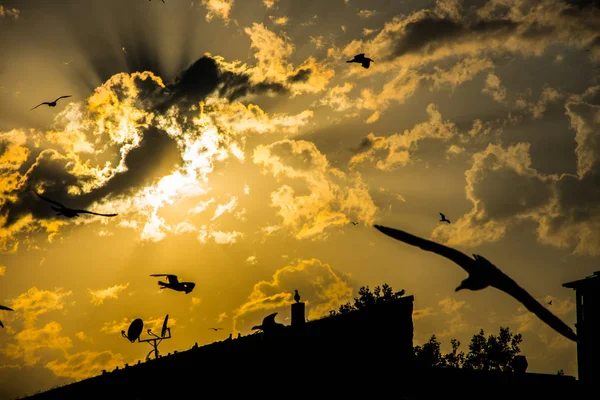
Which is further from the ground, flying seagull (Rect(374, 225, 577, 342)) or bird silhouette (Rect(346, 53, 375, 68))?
bird silhouette (Rect(346, 53, 375, 68))

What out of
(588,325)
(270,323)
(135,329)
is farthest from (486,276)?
(588,325)

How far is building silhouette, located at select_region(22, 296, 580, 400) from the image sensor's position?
1830cm

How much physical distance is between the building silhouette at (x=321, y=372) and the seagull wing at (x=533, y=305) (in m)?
14.7

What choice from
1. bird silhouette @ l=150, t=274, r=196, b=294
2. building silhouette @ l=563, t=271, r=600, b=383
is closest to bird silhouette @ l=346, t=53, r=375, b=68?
bird silhouette @ l=150, t=274, r=196, b=294

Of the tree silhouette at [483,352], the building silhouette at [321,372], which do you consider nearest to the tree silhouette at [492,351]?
the tree silhouette at [483,352]

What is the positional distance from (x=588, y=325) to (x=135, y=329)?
73.3ft

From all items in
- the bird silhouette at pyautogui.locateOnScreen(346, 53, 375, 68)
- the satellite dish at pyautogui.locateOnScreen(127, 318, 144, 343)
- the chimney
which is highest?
the bird silhouette at pyautogui.locateOnScreen(346, 53, 375, 68)

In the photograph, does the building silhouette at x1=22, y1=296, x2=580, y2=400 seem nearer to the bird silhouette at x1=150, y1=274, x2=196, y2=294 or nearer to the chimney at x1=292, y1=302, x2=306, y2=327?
the chimney at x1=292, y1=302, x2=306, y2=327

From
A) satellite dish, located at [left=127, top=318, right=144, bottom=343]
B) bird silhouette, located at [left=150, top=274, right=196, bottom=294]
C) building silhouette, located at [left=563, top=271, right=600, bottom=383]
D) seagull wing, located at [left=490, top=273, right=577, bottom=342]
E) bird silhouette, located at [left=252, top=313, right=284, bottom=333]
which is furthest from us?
building silhouette, located at [left=563, top=271, right=600, bottom=383]

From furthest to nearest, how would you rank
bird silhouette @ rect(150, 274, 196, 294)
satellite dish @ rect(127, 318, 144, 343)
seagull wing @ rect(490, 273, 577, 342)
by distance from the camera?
satellite dish @ rect(127, 318, 144, 343)
bird silhouette @ rect(150, 274, 196, 294)
seagull wing @ rect(490, 273, 577, 342)

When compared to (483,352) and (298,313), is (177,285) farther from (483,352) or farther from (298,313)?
(483,352)

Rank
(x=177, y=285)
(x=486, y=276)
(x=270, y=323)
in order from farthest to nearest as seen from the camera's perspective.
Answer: (x=270, y=323), (x=177, y=285), (x=486, y=276)

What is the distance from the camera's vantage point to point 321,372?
18938 mm

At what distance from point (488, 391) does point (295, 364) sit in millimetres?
6524
